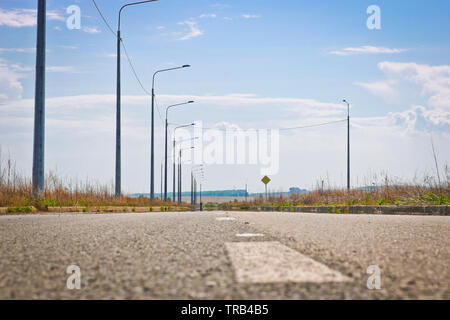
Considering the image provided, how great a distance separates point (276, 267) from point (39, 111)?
1284 centimetres

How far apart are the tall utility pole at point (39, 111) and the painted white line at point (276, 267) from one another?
37.7 feet

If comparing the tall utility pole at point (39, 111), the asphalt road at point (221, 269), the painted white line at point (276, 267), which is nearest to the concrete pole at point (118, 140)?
the tall utility pole at point (39, 111)

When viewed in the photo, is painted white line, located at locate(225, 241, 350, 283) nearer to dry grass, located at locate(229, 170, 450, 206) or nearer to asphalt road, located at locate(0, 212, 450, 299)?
asphalt road, located at locate(0, 212, 450, 299)

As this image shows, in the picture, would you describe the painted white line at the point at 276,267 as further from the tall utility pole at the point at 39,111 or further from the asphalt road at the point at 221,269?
the tall utility pole at the point at 39,111

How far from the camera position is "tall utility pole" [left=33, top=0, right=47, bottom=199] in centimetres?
1356

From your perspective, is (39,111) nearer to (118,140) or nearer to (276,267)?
(118,140)

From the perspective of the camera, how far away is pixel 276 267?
2.49 metres

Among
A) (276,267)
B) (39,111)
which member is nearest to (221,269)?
(276,267)

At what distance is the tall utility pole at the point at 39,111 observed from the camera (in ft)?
44.5

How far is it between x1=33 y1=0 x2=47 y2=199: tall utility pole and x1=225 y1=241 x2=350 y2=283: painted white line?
1149 cm

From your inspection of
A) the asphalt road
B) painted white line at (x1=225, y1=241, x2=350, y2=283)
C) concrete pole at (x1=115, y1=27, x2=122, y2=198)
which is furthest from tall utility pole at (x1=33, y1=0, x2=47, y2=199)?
painted white line at (x1=225, y1=241, x2=350, y2=283)

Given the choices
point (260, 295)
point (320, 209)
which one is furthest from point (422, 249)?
point (320, 209)

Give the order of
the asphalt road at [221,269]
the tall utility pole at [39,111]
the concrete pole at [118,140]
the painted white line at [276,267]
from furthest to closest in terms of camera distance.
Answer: the concrete pole at [118,140] → the tall utility pole at [39,111] → the painted white line at [276,267] → the asphalt road at [221,269]
